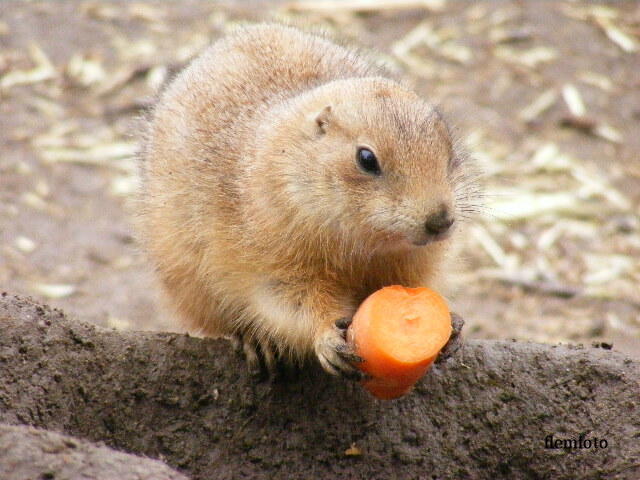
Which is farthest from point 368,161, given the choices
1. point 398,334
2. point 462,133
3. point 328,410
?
point 462,133

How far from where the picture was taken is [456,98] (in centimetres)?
1059

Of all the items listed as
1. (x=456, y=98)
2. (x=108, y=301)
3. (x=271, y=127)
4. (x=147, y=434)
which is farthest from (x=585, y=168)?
(x=147, y=434)

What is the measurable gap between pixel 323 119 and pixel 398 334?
1.11 meters

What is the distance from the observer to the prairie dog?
13.7ft

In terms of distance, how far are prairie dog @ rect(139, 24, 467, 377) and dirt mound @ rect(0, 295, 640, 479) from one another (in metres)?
0.29

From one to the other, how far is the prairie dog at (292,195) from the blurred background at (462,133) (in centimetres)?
114

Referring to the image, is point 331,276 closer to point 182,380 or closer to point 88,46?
point 182,380

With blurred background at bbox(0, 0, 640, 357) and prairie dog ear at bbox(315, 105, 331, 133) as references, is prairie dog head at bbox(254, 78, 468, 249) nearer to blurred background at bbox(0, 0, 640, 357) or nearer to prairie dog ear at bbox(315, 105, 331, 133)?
prairie dog ear at bbox(315, 105, 331, 133)

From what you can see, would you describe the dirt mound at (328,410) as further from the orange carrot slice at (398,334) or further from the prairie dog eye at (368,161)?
the prairie dog eye at (368,161)

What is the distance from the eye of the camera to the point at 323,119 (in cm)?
452

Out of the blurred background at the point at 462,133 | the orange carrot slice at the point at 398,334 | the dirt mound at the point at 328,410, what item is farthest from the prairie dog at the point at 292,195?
the blurred background at the point at 462,133

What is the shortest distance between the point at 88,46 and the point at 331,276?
7632 millimetres

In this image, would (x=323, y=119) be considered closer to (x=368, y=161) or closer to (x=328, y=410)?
(x=368, y=161)

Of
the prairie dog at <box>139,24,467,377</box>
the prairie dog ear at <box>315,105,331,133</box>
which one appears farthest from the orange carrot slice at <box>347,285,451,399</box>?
the prairie dog ear at <box>315,105,331,133</box>
